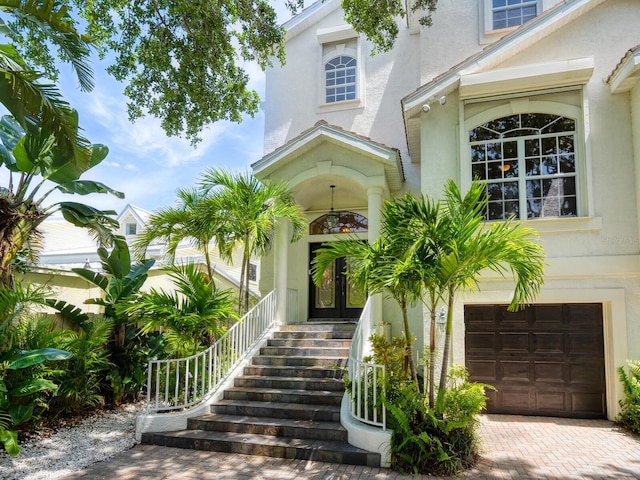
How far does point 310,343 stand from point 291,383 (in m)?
1.29

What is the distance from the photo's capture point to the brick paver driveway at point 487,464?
5.79 metres

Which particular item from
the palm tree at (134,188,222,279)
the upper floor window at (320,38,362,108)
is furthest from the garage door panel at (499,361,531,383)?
the upper floor window at (320,38,362,108)

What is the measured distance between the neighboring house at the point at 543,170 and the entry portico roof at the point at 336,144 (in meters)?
0.03

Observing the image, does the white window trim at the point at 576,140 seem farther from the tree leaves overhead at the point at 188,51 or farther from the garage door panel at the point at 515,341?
the tree leaves overhead at the point at 188,51

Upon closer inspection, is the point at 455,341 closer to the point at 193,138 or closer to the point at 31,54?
the point at 193,138

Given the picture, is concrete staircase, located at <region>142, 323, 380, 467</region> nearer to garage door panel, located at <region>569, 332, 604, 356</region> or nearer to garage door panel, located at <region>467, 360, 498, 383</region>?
garage door panel, located at <region>467, 360, 498, 383</region>

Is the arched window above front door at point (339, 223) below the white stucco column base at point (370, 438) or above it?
above

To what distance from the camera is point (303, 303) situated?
39.6ft

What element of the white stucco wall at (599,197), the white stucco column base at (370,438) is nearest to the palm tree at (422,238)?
the white stucco column base at (370,438)

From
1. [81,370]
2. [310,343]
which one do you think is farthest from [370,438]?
[81,370]

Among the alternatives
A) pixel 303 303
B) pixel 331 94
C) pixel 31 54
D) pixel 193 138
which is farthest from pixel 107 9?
pixel 303 303

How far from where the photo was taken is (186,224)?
9.28 metres

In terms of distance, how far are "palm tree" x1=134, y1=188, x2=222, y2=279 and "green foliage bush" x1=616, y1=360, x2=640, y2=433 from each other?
780 centimetres

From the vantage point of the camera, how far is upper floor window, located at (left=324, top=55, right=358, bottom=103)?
13.3 metres
